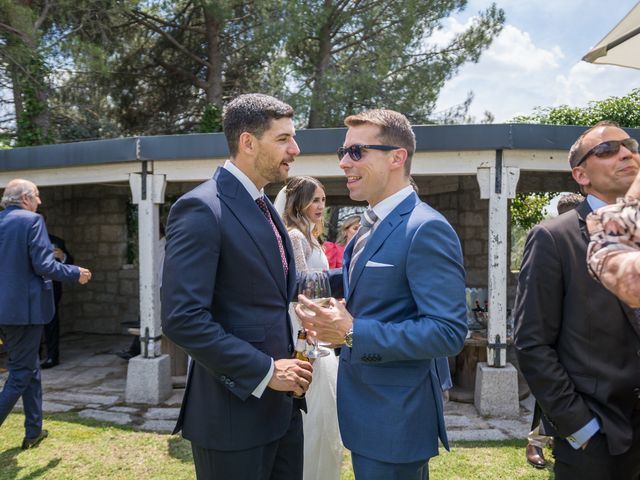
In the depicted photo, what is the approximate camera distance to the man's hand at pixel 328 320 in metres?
1.91

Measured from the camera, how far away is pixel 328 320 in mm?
1914

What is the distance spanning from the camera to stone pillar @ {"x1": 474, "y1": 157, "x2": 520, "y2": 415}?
5316mm

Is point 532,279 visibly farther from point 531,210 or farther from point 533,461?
point 531,210

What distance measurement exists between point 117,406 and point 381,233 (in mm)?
4773

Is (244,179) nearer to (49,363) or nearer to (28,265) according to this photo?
(28,265)

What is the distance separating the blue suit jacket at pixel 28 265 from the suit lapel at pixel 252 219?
2.83m

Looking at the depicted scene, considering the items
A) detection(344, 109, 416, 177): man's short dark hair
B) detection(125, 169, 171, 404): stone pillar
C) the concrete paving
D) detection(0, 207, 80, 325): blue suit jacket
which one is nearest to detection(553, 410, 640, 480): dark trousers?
detection(344, 109, 416, 177): man's short dark hair

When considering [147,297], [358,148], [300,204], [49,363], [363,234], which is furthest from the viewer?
[49,363]

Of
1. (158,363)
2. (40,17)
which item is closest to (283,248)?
(158,363)

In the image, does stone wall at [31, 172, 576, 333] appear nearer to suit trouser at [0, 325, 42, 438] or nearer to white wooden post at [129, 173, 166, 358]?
white wooden post at [129, 173, 166, 358]

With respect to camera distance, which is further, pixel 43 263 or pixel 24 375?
pixel 43 263

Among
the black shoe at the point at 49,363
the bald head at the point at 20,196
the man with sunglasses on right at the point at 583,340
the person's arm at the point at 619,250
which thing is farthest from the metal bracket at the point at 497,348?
the black shoe at the point at 49,363

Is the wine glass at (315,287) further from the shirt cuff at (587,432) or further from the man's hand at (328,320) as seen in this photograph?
the shirt cuff at (587,432)

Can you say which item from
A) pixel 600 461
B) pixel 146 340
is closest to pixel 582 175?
pixel 600 461
